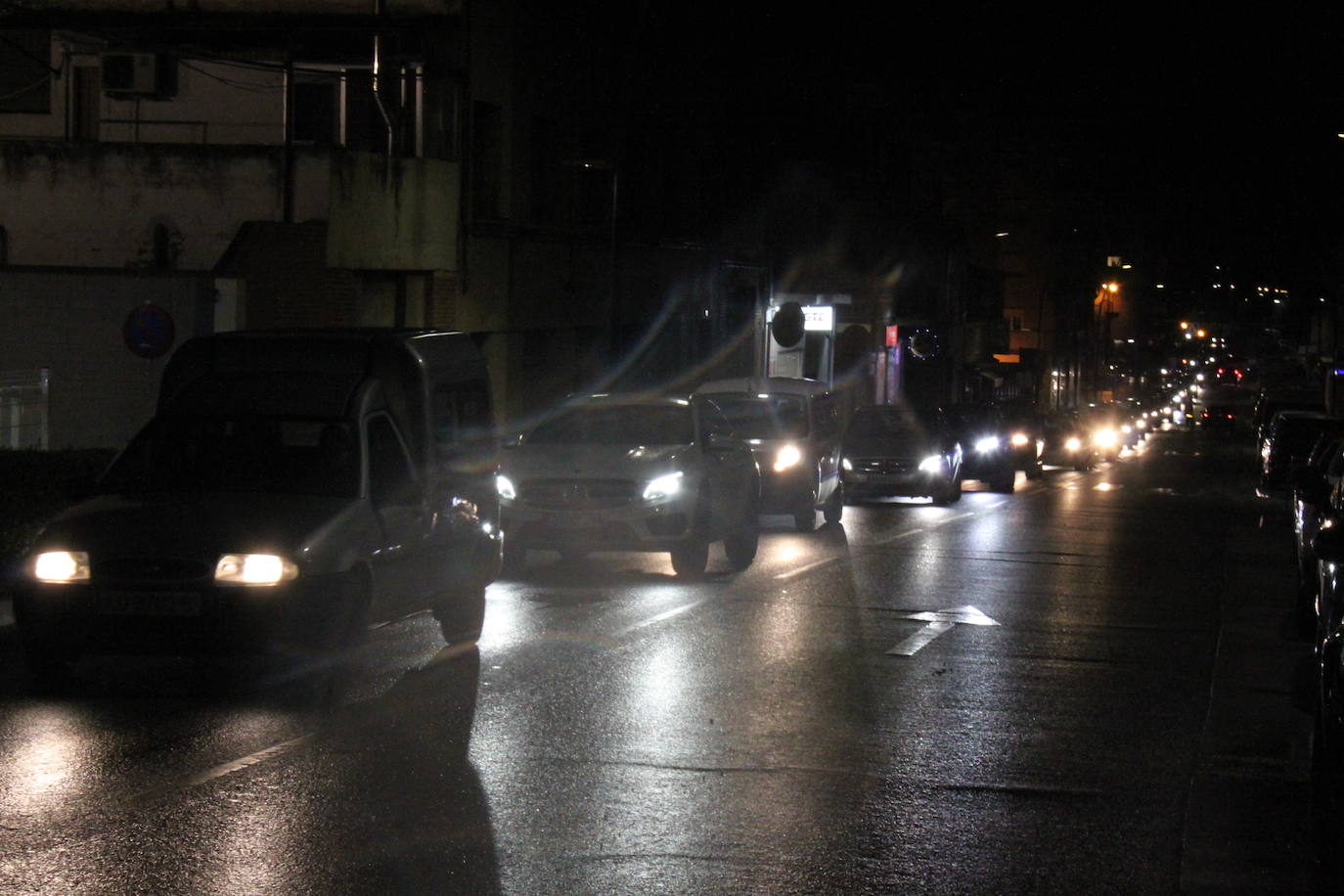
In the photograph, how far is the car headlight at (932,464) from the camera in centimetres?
2911

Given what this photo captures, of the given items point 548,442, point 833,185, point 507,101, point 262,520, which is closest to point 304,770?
point 262,520

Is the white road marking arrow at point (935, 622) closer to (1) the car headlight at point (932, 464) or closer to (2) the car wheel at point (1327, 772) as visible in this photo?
(2) the car wheel at point (1327, 772)

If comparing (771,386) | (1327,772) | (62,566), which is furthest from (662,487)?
(771,386)

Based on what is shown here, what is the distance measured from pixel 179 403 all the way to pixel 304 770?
12.4 ft

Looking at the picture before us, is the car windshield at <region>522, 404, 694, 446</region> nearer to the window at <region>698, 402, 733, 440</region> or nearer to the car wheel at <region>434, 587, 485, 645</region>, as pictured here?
the window at <region>698, 402, 733, 440</region>

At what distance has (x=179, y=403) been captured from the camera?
11008 millimetres

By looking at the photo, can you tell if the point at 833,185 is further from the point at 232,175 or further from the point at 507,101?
the point at 232,175

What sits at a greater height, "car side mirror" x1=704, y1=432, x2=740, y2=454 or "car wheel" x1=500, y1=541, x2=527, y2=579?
"car side mirror" x1=704, y1=432, x2=740, y2=454

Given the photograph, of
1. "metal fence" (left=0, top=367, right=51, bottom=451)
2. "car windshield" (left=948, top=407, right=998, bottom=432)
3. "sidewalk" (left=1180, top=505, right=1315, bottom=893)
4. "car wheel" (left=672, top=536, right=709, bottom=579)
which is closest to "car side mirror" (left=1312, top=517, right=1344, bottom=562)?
"sidewalk" (left=1180, top=505, right=1315, bottom=893)

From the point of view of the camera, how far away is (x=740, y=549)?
685 inches

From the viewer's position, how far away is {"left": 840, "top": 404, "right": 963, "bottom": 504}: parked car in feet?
95.0

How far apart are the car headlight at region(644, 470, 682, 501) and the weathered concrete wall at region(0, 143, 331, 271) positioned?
584 inches

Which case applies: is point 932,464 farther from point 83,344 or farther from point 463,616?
point 463,616

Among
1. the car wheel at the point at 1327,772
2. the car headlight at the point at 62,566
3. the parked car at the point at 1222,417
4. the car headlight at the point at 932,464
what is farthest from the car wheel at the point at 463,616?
the parked car at the point at 1222,417
